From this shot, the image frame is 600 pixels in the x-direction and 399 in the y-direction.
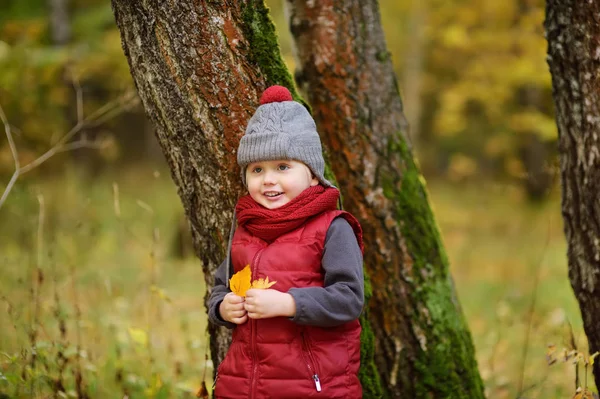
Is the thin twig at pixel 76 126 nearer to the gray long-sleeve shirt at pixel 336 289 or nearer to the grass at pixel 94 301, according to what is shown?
the grass at pixel 94 301

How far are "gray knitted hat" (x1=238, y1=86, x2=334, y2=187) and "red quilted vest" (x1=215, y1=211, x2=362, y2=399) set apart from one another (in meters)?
0.26

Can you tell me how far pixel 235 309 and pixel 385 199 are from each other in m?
1.56

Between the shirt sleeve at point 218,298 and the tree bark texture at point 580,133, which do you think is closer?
the shirt sleeve at point 218,298

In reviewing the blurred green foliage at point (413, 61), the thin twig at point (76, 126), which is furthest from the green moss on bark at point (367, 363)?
the blurred green foliage at point (413, 61)

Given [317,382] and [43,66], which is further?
[43,66]

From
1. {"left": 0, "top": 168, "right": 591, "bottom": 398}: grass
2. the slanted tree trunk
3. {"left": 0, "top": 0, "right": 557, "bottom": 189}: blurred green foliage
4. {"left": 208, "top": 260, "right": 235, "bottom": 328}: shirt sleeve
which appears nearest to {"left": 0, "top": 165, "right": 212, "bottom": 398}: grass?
{"left": 0, "top": 168, "right": 591, "bottom": 398}: grass

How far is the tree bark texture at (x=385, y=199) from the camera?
3.45 m

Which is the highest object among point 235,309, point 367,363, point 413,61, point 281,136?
point 413,61

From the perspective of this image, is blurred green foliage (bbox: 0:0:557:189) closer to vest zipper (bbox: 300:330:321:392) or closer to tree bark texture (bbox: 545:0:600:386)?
tree bark texture (bbox: 545:0:600:386)

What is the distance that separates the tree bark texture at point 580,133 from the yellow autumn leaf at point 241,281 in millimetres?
1846

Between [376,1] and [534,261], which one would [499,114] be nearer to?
[534,261]

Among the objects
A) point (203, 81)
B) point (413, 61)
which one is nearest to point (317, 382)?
point (203, 81)

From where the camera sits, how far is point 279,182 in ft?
7.52

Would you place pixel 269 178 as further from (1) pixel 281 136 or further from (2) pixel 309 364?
(2) pixel 309 364
